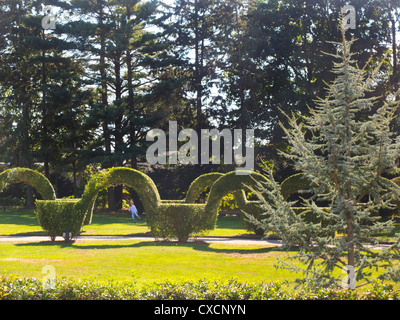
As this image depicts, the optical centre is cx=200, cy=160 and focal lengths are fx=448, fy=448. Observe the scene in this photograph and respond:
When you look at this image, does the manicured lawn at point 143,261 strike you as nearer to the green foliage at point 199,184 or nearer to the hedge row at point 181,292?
the hedge row at point 181,292

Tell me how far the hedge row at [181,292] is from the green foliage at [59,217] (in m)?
10.2

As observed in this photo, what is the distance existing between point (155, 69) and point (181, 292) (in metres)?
31.2

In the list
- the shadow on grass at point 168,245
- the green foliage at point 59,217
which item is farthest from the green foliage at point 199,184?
the green foliage at point 59,217

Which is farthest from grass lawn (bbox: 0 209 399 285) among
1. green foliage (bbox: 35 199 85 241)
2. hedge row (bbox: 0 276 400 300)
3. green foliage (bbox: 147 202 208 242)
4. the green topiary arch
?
Result: the green topiary arch

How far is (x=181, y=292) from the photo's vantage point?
23.3 feet

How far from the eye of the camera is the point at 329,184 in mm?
7977

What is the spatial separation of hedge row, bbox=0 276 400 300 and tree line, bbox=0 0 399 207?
24954 mm

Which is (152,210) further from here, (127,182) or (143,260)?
(143,260)

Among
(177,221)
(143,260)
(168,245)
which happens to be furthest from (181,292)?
(177,221)

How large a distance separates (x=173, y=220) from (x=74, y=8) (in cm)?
2494

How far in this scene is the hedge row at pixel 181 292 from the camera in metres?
6.91

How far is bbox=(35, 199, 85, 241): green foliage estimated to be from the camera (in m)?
17.4
